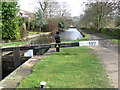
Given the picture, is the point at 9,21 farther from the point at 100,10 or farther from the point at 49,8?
the point at 49,8

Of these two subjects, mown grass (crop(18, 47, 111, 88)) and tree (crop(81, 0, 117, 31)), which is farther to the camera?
tree (crop(81, 0, 117, 31))

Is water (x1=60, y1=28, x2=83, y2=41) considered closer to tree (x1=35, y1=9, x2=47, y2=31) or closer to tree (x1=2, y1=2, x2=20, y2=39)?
tree (x1=35, y1=9, x2=47, y2=31)

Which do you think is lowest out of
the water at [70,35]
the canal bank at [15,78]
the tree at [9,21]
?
the canal bank at [15,78]

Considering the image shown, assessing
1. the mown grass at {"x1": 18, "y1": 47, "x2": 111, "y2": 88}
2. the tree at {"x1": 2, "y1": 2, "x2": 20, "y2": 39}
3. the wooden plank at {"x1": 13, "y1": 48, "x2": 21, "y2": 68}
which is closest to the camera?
the mown grass at {"x1": 18, "y1": 47, "x2": 111, "y2": 88}

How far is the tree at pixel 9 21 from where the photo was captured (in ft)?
58.2

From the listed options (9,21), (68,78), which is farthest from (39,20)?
(68,78)

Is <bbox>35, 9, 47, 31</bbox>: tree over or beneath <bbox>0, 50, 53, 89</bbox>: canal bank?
over

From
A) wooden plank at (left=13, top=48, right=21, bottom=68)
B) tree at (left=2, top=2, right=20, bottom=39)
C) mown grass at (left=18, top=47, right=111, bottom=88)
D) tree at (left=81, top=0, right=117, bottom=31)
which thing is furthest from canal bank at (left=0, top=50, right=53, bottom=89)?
tree at (left=2, top=2, right=20, bottom=39)

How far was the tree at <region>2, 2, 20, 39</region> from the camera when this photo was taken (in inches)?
698

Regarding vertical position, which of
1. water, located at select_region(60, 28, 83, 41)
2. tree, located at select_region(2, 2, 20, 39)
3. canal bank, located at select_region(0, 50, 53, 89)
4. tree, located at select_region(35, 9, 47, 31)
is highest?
tree, located at select_region(35, 9, 47, 31)

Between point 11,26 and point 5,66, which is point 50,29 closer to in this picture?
point 11,26

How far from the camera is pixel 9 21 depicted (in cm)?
Answer: 1819

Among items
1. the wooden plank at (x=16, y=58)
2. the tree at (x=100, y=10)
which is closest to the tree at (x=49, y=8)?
the tree at (x=100, y=10)

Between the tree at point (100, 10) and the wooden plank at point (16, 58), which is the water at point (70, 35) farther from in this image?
the wooden plank at point (16, 58)
